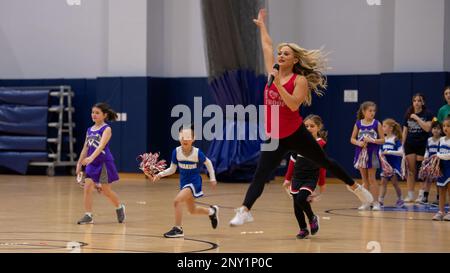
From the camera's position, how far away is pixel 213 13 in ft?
65.6

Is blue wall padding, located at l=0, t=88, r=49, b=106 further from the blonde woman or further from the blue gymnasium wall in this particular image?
the blonde woman

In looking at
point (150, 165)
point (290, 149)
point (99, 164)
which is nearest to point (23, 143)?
point (99, 164)

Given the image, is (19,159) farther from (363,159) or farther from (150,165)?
(150,165)

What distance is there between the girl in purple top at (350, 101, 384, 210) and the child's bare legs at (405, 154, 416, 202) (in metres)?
1.50

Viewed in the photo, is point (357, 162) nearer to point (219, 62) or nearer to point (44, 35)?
point (219, 62)

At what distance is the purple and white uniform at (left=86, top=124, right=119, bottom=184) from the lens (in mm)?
12312

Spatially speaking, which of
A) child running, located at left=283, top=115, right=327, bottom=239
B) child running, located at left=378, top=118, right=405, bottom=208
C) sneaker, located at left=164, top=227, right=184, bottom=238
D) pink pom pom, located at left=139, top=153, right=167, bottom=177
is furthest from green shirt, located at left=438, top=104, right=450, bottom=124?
sneaker, located at left=164, top=227, right=184, bottom=238

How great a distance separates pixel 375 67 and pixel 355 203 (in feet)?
19.7

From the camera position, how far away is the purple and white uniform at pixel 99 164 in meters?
12.3

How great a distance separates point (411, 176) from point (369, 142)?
1.81 metres

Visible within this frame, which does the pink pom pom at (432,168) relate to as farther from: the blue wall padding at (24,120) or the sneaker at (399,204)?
the blue wall padding at (24,120)

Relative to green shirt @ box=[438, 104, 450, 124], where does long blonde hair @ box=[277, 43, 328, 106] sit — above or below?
above

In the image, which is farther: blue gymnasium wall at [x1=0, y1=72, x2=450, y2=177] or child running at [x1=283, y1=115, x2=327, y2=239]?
blue gymnasium wall at [x1=0, y1=72, x2=450, y2=177]

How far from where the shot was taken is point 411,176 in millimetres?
16031
